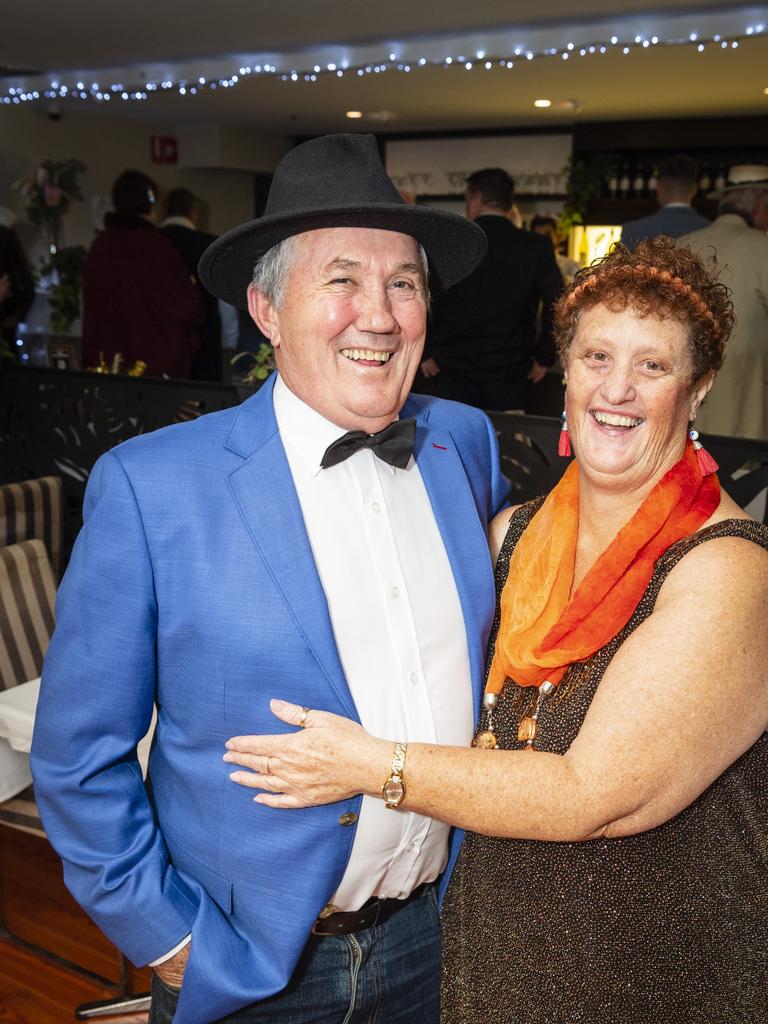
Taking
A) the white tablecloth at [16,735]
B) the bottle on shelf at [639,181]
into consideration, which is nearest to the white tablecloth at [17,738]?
the white tablecloth at [16,735]

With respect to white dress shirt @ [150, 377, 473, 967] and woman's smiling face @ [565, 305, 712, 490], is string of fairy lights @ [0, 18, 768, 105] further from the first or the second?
white dress shirt @ [150, 377, 473, 967]

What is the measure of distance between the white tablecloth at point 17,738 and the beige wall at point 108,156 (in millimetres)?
6375

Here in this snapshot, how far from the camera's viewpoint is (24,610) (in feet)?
9.76

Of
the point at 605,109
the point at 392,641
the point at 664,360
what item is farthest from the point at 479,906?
the point at 605,109

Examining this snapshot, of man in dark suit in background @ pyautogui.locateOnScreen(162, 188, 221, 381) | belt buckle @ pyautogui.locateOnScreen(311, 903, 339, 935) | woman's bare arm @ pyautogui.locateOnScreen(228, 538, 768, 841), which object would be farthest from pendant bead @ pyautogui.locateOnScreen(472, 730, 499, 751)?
man in dark suit in background @ pyautogui.locateOnScreen(162, 188, 221, 381)

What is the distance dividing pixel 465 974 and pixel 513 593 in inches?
23.3

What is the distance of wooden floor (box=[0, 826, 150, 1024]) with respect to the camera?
9.11 ft

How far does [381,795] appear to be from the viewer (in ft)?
4.49

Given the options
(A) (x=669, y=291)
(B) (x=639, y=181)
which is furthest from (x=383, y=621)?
(B) (x=639, y=181)

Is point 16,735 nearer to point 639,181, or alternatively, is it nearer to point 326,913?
point 326,913

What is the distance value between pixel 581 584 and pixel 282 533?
455 mm

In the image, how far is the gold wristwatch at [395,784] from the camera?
136 centimetres

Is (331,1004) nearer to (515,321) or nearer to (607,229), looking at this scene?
(515,321)

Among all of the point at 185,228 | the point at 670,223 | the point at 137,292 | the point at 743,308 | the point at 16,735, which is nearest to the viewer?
the point at 16,735
